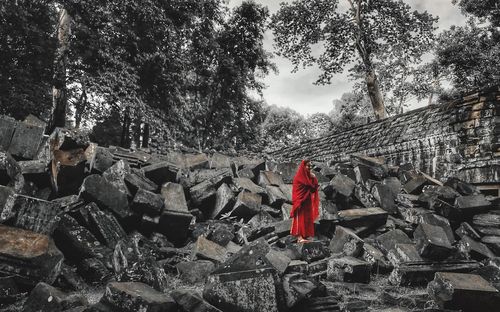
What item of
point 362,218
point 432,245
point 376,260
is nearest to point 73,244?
point 376,260

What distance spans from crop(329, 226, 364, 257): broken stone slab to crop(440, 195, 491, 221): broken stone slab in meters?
2.05

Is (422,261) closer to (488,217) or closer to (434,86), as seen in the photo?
(488,217)

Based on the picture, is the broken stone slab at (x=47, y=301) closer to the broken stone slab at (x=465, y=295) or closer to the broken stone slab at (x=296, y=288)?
the broken stone slab at (x=296, y=288)

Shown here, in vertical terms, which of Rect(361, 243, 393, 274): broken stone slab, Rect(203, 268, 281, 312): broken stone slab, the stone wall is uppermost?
the stone wall

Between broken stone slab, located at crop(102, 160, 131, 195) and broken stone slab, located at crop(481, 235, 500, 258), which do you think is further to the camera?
broken stone slab, located at crop(481, 235, 500, 258)

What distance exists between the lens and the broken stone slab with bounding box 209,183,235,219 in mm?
5434

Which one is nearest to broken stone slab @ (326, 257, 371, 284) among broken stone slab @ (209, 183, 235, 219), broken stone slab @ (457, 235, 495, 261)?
broken stone slab @ (457, 235, 495, 261)

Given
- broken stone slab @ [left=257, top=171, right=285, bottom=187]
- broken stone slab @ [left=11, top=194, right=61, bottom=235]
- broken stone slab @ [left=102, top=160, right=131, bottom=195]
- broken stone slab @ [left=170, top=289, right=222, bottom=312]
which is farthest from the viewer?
broken stone slab @ [left=257, top=171, right=285, bottom=187]

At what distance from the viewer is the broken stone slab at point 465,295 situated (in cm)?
288

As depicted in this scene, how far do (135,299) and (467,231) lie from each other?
508cm

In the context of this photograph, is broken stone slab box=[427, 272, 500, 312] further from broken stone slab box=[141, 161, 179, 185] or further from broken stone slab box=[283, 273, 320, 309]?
broken stone slab box=[141, 161, 179, 185]

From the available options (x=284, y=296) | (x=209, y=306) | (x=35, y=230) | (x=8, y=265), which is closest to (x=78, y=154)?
(x=35, y=230)

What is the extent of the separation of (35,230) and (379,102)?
14.0 m

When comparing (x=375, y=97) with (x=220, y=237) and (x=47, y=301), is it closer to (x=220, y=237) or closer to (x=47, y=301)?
(x=220, y=237)
